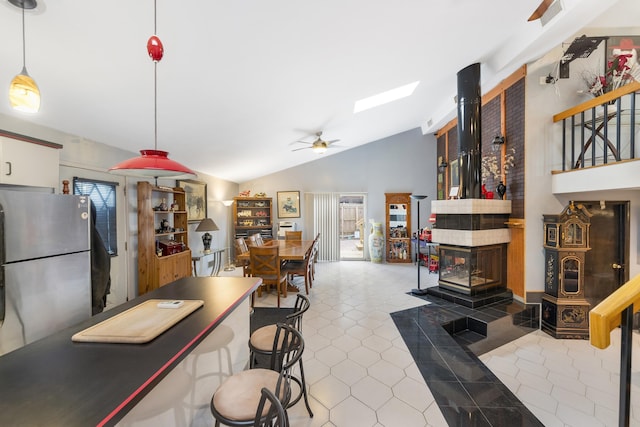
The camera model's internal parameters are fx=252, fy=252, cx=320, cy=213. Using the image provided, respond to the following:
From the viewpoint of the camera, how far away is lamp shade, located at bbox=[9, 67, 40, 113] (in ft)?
3.95

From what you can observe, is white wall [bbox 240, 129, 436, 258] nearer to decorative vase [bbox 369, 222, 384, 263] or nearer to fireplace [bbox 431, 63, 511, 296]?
decorative vase [bbox 369, 222, 384, 263]

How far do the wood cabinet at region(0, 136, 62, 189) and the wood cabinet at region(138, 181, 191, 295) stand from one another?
1086 millimetres

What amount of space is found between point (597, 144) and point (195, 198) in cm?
649

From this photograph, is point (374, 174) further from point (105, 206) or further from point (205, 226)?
point (105, 206)

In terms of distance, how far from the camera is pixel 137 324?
53.7 inches

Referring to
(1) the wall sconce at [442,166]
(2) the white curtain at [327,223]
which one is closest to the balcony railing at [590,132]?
(1) the wall sconce at [442,166]

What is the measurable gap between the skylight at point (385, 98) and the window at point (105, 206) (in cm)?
358

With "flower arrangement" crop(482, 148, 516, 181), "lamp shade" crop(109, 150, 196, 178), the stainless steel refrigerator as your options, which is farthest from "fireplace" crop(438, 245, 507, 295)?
the stainless steel refrigerator

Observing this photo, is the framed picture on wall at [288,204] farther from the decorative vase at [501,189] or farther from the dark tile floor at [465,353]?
the decorative vase at [501,189]

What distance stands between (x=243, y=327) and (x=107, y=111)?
94.8 inches

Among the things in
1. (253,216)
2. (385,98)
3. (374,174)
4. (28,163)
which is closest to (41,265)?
(28,163)

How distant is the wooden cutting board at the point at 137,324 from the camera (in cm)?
123

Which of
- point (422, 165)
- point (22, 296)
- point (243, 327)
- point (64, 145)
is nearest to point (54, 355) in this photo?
point (243, 327)

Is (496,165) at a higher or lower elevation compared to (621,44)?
lower
